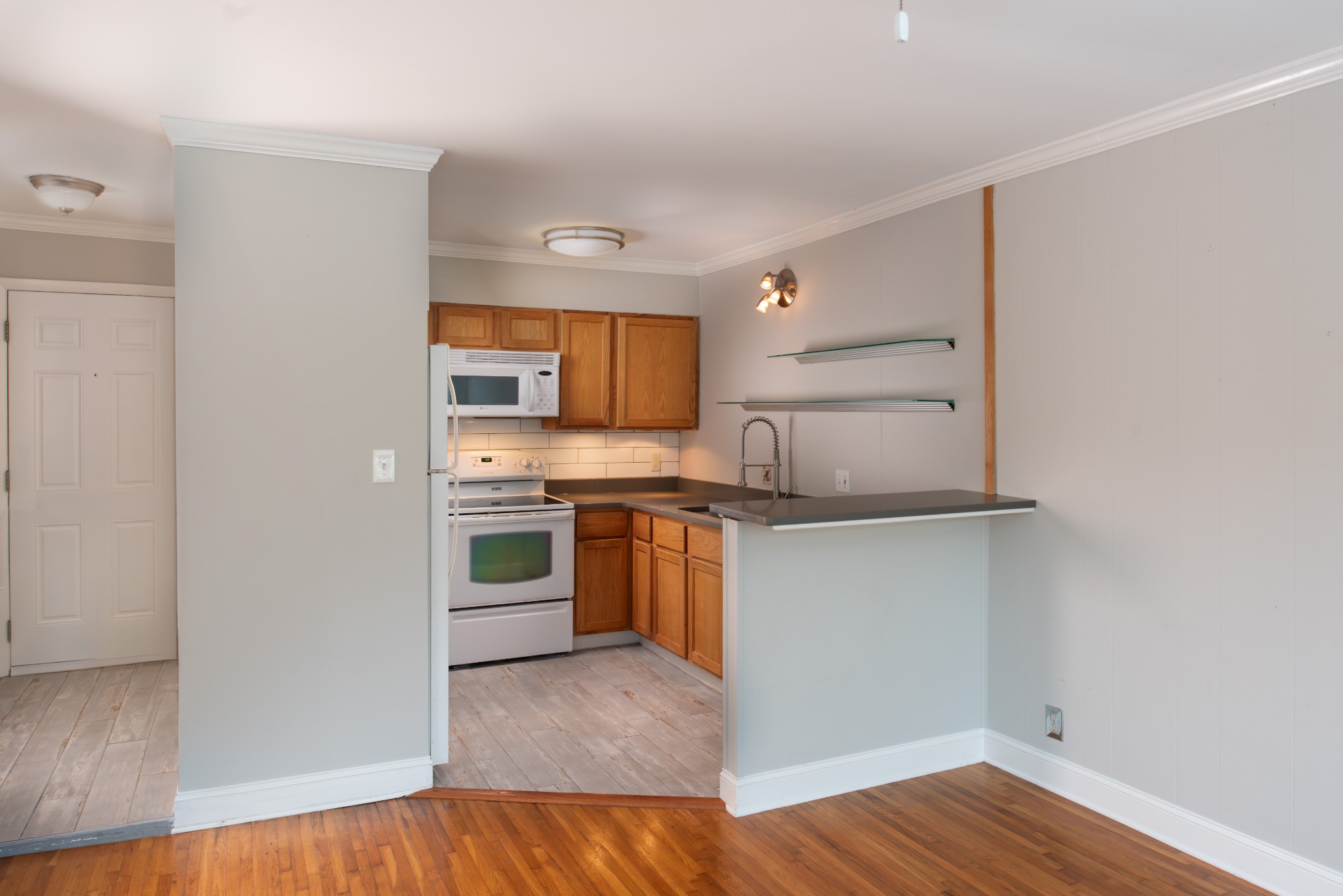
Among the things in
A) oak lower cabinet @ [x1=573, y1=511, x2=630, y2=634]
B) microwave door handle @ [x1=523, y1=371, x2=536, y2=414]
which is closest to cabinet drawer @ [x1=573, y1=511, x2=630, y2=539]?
oak lower cabinet @ [x1=573, y1=511, x2=630, y2=634]

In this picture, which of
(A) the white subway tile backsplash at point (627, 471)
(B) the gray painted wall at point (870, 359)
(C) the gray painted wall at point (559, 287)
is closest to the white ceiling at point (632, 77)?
(B) the gray painted wall at point (870, 359)

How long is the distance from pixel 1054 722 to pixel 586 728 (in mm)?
1835

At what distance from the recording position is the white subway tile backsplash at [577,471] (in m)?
5.30

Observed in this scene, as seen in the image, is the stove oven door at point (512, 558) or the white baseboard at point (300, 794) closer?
the white baseboard at point (300, 794)

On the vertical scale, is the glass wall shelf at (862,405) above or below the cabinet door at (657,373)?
below

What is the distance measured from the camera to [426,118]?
2.72 m

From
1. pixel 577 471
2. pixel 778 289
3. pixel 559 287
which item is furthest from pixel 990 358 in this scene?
pixel 577 471

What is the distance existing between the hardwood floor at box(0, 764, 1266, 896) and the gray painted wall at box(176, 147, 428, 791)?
30 cm

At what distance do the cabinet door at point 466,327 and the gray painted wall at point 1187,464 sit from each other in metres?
2.81

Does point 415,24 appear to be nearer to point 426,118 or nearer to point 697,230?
point 426,118

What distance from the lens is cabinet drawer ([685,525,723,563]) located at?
13.1 feet

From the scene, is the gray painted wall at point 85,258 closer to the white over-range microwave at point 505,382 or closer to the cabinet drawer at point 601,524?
the white over-range microwave at point 505,382

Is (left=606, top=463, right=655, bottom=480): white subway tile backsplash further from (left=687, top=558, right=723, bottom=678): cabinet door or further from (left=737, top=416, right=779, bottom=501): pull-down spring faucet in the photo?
(left=687, top=558, right=723, bottom=678): cabinet door

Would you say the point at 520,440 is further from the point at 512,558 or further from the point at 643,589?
the point at 643,589
